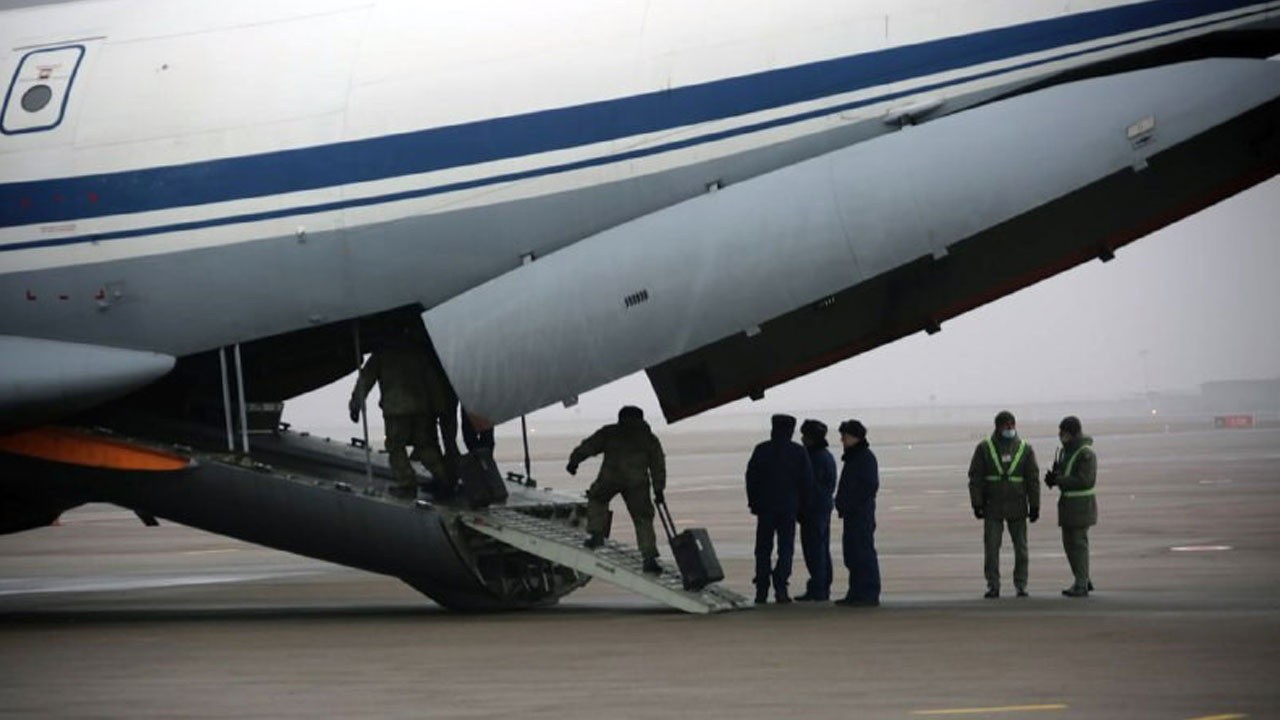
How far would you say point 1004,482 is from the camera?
21.7 metres

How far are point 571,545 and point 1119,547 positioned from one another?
10900mm

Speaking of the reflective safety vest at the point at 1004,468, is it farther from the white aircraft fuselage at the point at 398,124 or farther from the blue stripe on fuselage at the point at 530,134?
the blue stripe on fuselage at the point at 530,134

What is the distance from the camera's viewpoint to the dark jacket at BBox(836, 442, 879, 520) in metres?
21.2

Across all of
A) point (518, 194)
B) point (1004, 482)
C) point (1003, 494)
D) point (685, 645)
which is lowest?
point (685, 645)

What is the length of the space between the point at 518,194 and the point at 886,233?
3.38 meters

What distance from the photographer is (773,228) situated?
1906cm

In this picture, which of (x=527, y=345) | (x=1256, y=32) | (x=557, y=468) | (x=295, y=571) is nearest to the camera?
(x=1256, y=32)

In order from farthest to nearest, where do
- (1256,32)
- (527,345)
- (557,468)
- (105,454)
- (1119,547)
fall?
(557,468) < (1119,547) < (105,454) < (527,345) < (1256,32)

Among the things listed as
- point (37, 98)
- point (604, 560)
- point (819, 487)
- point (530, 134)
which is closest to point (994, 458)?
point (819, 487)

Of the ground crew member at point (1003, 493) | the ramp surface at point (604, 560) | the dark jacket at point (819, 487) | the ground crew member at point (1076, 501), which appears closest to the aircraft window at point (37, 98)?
the ramp surface at point (604, 560)

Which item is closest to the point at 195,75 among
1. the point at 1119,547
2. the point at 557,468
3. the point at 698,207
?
the point at 698,207

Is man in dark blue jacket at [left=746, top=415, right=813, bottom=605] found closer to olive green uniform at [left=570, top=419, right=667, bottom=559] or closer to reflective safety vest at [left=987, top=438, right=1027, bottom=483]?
olive green uniform at [left=570, top=419, right=667, bottom=559]

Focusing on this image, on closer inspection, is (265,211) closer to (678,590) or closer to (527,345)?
(527,345)

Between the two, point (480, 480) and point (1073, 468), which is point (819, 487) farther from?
point (480, 480)
